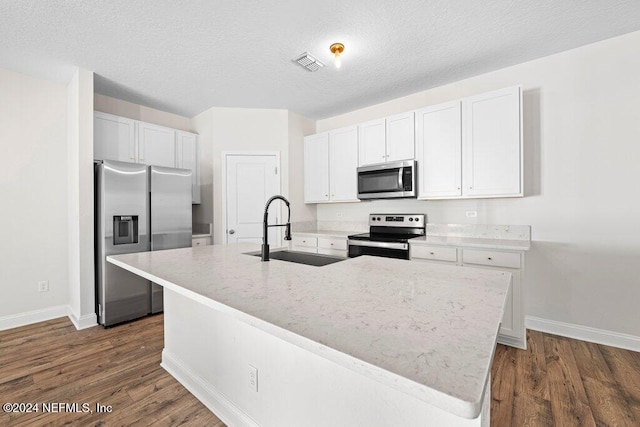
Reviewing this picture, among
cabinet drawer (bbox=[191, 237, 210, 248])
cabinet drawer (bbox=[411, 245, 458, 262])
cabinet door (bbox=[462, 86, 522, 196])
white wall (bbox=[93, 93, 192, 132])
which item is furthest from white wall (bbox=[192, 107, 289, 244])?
cabinet door (bbox=[462, 86, 522, 196])

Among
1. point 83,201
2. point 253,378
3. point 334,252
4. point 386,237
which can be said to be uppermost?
point 83,201

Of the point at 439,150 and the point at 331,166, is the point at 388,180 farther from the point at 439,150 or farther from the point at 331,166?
the point at 331,166

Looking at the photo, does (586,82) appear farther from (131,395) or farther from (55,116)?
(55,116)

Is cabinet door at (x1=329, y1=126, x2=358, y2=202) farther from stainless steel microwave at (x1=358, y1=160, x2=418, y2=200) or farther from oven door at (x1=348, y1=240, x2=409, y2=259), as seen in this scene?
oven door at (x1=348, y1=240, x2=409, y2=259)

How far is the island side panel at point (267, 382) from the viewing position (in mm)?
961

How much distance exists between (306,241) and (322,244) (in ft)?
1.01

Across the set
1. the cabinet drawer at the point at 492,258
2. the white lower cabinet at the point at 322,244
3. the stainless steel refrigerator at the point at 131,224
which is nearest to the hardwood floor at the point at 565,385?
the cabinet drawer at the point at 492,258

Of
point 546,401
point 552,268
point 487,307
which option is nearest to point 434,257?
point 552,268

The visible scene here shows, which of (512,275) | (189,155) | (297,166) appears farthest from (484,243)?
(189,155)

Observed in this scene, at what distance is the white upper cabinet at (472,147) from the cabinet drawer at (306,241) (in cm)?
151

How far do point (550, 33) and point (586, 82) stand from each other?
24.6 inches

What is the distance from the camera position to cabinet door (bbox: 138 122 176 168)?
3.65 metres

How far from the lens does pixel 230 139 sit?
4098mm

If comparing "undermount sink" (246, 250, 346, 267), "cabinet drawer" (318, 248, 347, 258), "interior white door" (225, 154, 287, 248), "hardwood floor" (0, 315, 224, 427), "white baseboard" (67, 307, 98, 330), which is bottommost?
"hardwood floor" (0, 315, 224, 427)
